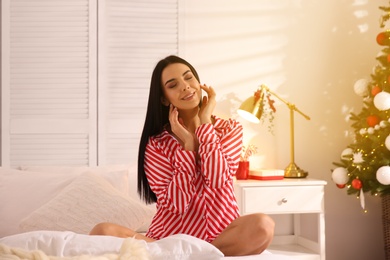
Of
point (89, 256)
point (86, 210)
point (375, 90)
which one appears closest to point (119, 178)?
point (86, 210)

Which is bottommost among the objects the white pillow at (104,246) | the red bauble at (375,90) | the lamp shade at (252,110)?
the white pillow at (104,246)

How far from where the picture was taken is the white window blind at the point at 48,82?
3.35 metres

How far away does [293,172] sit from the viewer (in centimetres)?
334

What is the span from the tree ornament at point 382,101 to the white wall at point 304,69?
563 millimetres

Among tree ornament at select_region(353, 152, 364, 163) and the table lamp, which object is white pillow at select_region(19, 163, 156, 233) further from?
tree ornament at select_region(353, 152, 364, 163)

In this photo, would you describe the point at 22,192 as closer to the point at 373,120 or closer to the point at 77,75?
the point at 77,75

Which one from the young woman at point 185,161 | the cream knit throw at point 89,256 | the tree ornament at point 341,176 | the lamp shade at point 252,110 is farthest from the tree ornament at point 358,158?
the cream knit throw at point 89,256

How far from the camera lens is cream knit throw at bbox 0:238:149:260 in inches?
46.9

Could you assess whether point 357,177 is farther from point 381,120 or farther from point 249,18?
point 249,18

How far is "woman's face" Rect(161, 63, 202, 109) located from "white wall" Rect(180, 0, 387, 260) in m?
1.36

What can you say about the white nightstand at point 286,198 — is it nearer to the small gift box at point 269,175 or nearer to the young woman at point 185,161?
the small gift box at point 269,175

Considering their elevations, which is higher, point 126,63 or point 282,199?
point 126,63

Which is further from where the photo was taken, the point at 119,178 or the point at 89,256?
the point at 119,178

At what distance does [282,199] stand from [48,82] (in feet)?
5.30
